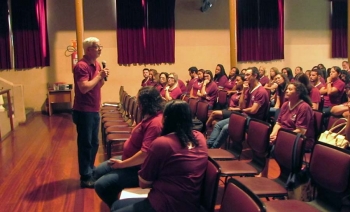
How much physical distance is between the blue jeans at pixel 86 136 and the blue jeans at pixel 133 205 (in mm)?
1462

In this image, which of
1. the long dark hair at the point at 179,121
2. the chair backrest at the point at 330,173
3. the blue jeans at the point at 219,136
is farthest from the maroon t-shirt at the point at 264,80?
the long dark hair at the point at 179,121

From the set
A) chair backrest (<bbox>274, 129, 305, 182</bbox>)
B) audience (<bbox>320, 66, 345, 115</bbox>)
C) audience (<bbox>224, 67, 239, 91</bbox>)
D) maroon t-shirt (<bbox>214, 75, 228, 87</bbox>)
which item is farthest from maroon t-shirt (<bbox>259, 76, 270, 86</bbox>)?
chair backrest (<bbox>274, 129, 305, 182</bbox>)

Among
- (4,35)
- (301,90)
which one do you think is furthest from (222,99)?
(4,35)

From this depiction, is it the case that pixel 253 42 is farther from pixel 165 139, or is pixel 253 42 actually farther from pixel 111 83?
pixel 165 139

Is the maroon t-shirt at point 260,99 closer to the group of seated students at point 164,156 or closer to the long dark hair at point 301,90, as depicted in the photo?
the group of seated students at point 164,156

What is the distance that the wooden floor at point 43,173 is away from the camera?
146 inches

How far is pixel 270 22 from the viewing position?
11609 mm

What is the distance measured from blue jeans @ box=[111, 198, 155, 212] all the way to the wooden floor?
1068mm

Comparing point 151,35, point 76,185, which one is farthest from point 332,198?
point 151,35

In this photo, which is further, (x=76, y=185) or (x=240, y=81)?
(x=240, y=81)

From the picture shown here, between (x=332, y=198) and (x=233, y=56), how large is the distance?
6679 millimetres

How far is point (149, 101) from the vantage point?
2895 millimetres

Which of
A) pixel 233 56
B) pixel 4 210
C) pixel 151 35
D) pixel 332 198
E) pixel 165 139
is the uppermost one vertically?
pixel 151 35

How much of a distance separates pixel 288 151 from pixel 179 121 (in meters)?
1.09
